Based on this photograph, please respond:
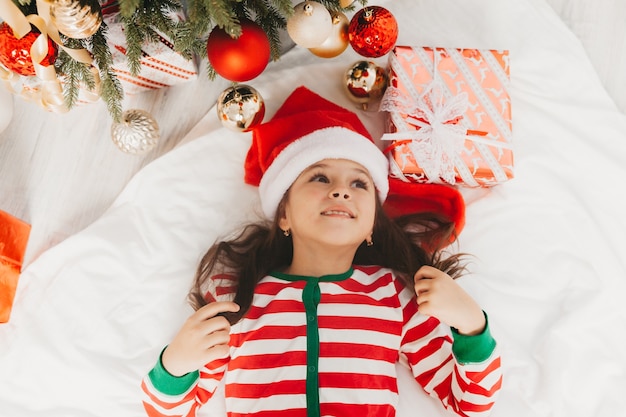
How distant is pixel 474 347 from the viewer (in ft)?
3.87

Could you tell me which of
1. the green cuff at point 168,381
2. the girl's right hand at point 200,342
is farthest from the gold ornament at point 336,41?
the green cuff at point 168,381

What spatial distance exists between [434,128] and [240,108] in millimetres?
449

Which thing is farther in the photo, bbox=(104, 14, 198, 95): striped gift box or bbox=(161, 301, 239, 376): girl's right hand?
bbox=(104, 14, 198, 95): striped gift box

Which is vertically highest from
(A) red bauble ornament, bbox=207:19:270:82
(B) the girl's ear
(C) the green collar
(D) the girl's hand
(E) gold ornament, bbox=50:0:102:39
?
(E) gold ornament, bbox=50:0:102:39

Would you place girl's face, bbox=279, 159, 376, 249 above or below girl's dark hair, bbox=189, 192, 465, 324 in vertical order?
above

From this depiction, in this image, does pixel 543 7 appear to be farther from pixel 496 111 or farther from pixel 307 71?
pixel 307 71

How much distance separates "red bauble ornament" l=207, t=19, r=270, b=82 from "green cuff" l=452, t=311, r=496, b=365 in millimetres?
692

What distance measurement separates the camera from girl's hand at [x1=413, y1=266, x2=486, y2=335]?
3.79 feet

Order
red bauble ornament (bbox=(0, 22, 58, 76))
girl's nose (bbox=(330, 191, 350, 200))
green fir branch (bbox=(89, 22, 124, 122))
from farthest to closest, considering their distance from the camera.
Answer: girl's nose (bbox=(330, 191, 350, 200))
green fir branch (bbox=(89, 22, 124, 122))
red bauble ornament (bbox=(0, 22, 58, 76))

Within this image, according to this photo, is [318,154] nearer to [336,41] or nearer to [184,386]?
[336,41]

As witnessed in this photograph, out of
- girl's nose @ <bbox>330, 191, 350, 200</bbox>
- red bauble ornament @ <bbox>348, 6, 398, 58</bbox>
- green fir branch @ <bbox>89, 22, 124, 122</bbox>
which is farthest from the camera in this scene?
red bauble ornament @ <bbox>348, 6, 398, 58</bbox>

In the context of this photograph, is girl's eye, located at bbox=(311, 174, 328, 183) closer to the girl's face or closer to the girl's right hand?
the girl's face

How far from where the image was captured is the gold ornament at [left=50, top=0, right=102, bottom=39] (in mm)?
876

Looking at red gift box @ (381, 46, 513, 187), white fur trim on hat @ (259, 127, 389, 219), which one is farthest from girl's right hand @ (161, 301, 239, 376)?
red gift box @ (381, 46, 513, 187)
